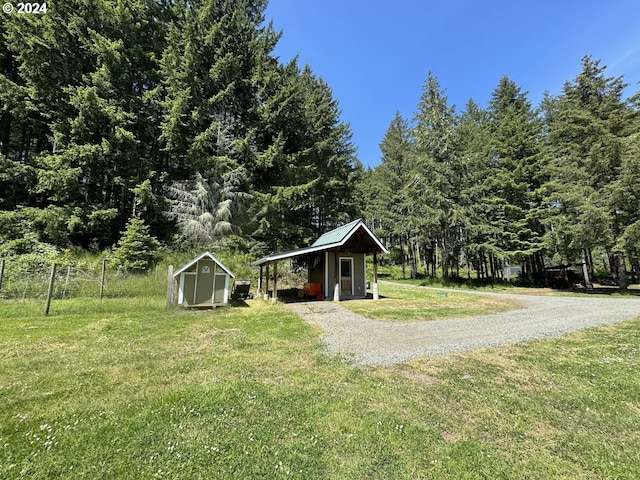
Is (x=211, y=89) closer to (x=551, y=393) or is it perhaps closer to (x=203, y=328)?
(x=203, y=328)

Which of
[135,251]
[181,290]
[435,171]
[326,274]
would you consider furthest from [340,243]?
[435,171]

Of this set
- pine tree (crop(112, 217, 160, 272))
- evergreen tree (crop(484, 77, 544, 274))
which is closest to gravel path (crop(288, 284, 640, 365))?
A: pine tree (crop(112, 217, 160, 272))

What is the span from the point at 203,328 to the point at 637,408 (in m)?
8.23

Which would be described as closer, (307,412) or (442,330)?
(307,412)

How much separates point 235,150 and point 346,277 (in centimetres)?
1178

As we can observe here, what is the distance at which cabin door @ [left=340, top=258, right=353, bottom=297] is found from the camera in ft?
49.2

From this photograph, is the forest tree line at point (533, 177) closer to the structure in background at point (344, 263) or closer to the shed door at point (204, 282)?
the structure in background at point (344, 263)

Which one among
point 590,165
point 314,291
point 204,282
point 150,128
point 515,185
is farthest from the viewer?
point 515,185

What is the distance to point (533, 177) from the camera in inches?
811

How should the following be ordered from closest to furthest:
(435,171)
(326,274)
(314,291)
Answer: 1. (326,274)
2. (314,291)
3. (435,171)

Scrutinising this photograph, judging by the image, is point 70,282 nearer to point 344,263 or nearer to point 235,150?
point 235,150

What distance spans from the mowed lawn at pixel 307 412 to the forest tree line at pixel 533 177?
14.1m

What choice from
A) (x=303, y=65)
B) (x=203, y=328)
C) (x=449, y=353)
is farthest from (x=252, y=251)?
(x=303, y=65)

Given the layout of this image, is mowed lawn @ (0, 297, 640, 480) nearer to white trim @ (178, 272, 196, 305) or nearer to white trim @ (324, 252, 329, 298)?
white trim @ (178, 272, 196, 305)
